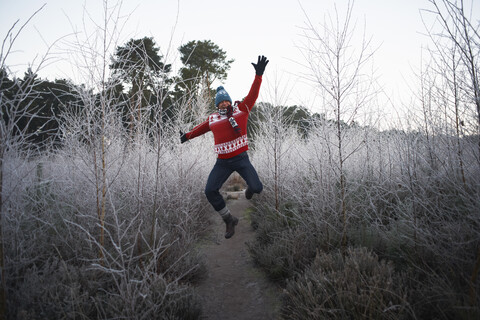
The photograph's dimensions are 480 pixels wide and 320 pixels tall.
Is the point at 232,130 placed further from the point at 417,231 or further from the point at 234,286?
the point at 417,231

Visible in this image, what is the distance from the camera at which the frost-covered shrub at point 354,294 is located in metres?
1.76

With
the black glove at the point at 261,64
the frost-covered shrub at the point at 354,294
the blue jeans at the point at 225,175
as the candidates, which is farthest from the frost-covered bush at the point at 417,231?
the black glove at the point at 261,64

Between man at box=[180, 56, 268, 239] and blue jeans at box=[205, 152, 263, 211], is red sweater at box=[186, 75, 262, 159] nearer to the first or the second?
man at box=[180, 56, 268, 239]

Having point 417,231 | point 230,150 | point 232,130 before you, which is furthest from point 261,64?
point 417,231

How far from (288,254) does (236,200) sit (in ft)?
14.5

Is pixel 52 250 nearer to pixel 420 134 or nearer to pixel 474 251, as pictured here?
pixel 474 251

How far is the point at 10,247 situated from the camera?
246 cm

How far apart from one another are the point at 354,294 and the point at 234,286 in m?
1.70

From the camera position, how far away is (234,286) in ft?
10.3

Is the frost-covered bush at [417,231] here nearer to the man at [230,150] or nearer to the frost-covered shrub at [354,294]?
the frost-covered shrub at [354,294]

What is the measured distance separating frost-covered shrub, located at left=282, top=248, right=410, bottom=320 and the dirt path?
39 centimetres

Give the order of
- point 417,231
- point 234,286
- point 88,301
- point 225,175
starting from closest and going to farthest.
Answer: point 88,301 → point 417,231 → point 234,286 → point 225,175

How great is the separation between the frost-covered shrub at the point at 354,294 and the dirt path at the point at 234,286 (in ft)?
1.28

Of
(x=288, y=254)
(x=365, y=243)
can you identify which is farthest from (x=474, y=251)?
(x=288, y=254)
